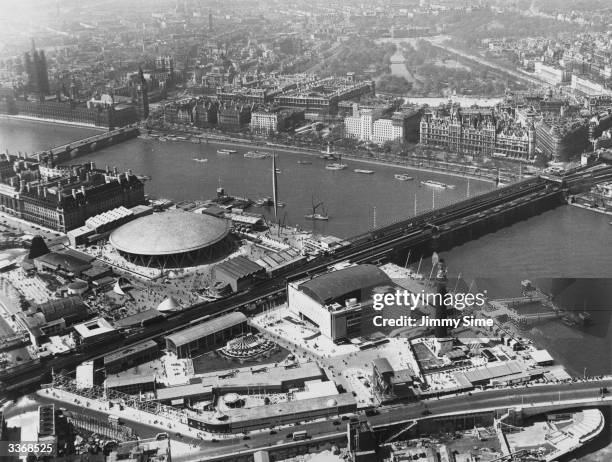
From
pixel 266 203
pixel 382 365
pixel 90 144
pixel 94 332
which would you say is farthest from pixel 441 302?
pixel 90 144

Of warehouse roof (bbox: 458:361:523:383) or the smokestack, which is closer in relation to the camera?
warehouse roof (bbox: 458:361:523:383)

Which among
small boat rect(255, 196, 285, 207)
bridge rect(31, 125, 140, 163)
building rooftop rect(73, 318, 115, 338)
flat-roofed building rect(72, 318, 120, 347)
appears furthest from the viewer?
bridge rect(31, 125, 140, 163)

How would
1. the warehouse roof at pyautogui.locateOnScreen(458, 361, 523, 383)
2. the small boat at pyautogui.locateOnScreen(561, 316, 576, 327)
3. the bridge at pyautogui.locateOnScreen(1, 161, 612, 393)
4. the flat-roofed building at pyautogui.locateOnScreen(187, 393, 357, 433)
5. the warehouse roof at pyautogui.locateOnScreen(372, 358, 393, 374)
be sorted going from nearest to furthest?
the flat-roofed building at pyautogui.locateOnScreen(187, 393, 357, 433)
the warehouse roof at pyautogui.locateOnScreen(372, 358, 393, 374)
the warehouse roof at pyautogui.locateOnScreen(458, 361, 523, 383)
the bridge at pyautogui.locateOnScreen(1, 161, 612, 393)
the small boat at pyautogui.locateOnScreen(561, 316, 576, 327)

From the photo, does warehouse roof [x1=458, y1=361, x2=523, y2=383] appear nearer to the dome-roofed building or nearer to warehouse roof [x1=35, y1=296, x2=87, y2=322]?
the dome-roofed building

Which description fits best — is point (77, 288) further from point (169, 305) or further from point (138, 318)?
point (169, 305)

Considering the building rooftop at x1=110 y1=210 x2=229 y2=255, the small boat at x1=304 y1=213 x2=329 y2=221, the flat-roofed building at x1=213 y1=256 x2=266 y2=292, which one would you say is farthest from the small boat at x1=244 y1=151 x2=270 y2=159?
the flat-roofed building at x1=213 y1=256 x2=266 y2=292

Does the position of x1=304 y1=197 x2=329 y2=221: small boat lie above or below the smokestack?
Result: below

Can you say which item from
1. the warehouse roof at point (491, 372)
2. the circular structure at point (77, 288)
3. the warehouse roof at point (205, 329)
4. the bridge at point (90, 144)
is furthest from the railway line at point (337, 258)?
the bridge at point (90, 144)

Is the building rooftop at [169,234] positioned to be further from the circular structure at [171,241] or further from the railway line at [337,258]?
the railway line at [337,258]
